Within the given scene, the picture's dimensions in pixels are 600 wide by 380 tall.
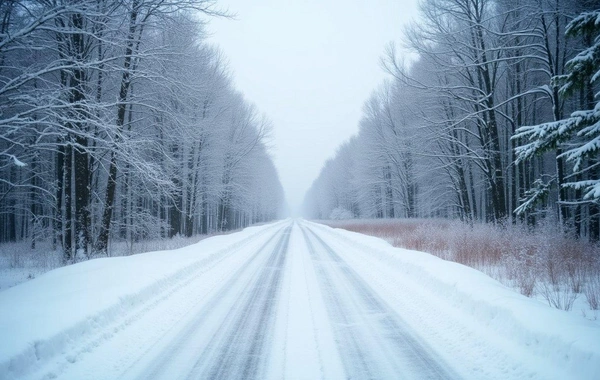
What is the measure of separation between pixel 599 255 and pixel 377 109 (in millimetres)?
24578

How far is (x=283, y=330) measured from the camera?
162 inches

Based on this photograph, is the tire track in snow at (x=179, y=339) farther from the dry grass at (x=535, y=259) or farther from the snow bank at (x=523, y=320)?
the dry grass at (x=535, y=259)

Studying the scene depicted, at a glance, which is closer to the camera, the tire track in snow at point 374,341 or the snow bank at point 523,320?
the snow bank at point 523,320

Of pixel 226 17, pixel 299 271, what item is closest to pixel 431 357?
pixel 299 271

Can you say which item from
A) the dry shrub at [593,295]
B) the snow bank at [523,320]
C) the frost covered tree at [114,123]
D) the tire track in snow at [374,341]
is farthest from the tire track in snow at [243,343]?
the dry shrub at [593,295]

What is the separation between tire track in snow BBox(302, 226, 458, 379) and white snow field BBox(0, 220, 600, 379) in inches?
0.8

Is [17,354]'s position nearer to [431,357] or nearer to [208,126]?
[431,357]

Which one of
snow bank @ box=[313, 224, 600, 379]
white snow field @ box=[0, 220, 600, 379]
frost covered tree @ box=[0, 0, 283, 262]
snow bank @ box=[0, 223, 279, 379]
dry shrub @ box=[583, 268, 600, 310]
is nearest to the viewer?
snow bank @ box=[313, 224, 600, 379]

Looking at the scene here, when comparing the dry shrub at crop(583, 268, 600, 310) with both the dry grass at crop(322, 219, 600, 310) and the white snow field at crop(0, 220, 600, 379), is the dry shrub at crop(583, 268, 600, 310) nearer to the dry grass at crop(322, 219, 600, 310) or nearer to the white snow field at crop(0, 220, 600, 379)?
the dry grass at crop(322, 219, 600, 310)

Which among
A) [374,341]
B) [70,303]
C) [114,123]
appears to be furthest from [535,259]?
[114,123]

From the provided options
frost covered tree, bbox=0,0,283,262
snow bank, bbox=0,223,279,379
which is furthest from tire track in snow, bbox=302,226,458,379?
frost covered tree, bbox=0,0,283,262

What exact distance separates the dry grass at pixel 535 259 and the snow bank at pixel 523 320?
0.91 metres

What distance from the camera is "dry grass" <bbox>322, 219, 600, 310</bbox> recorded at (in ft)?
17.7

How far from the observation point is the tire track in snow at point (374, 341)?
3.09 m
